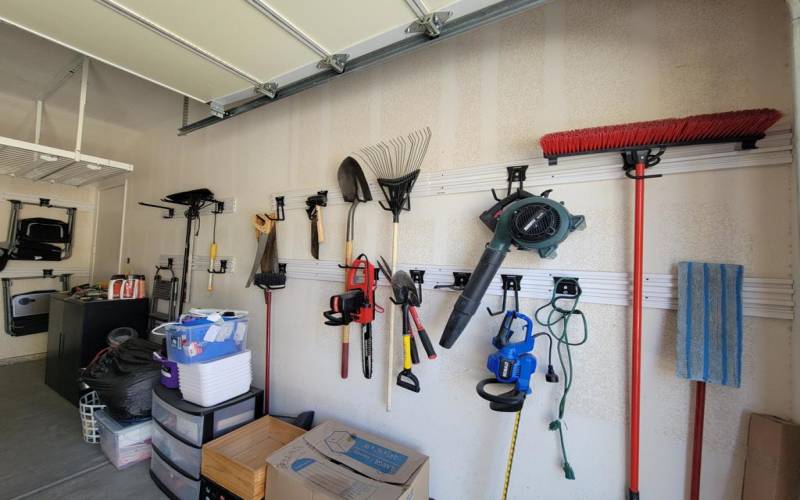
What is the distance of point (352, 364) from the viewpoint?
182 centimetres

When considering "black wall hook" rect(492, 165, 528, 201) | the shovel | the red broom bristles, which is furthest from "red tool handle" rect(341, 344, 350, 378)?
the red broom bristles

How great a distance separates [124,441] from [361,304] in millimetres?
1836

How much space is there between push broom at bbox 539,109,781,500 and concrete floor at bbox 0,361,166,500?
2508 millimetres

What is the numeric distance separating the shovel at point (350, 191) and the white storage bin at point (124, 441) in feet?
5.00

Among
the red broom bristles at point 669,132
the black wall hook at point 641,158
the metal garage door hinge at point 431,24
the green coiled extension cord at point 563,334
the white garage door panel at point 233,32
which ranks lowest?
the green coiled extension cord at point 563,334

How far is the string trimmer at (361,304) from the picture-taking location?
5.09 ft

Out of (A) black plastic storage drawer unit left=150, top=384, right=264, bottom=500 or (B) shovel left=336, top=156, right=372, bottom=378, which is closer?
(A) black plastic storage drawer unit left=150, top=384, right=264, bottom=500

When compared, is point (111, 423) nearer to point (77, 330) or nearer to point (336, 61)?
point (77, 330)

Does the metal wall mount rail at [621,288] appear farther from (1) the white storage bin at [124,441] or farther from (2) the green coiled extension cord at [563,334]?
(1) the white storage bin at [124,441]

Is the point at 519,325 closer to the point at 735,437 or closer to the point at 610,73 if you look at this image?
the point at 735,437

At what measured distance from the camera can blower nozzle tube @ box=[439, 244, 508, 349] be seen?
1.22 m

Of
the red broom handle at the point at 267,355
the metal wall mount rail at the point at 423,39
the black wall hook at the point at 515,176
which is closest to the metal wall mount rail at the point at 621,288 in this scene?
the black wall hook at the point at 515,176

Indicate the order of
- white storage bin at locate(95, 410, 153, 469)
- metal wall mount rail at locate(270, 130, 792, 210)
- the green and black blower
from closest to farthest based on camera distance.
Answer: metal wall mount rail at locate(270, 130, 792, 210) < the green and black blower < white storage bin at locate(95, 410, 153, 469)

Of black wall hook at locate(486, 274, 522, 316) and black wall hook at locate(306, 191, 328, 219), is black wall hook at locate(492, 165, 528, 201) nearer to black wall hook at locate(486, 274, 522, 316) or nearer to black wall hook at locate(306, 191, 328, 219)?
black wall hook at locate(486, 274, 522, 316)
